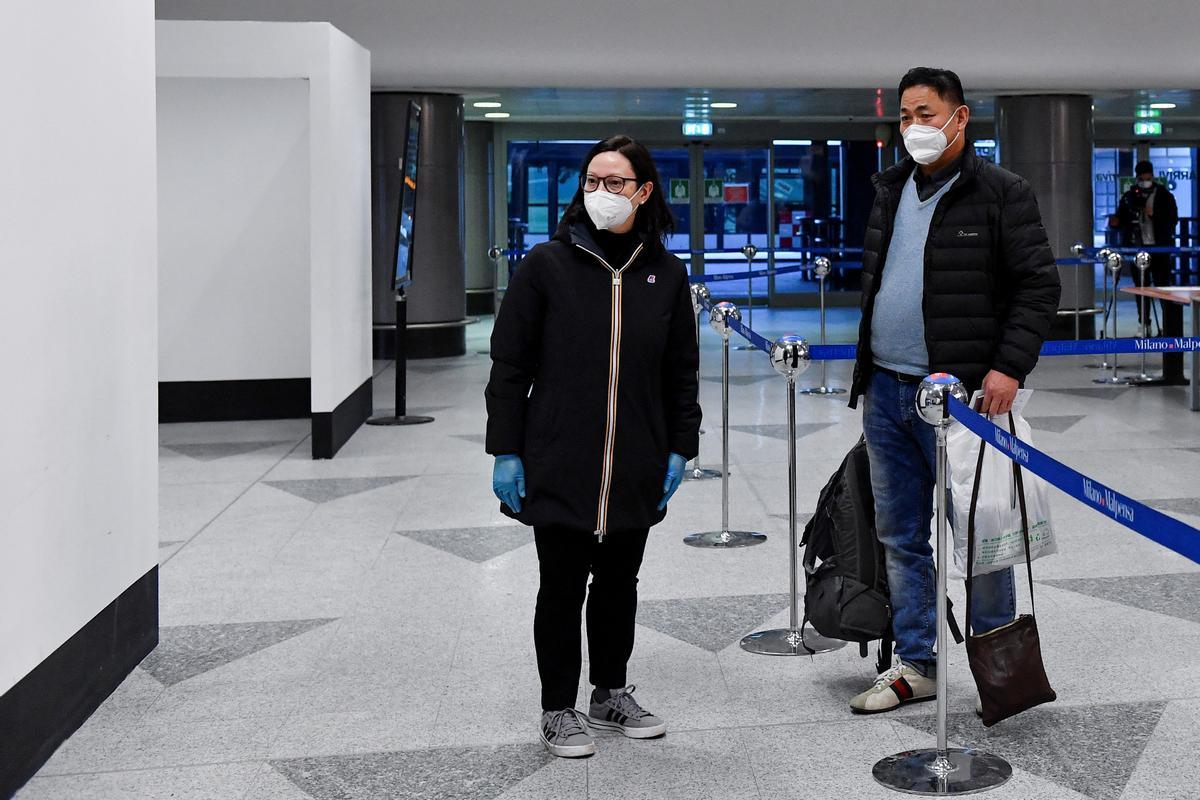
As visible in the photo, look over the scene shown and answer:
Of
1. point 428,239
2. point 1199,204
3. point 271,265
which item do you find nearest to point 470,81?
point 428,239

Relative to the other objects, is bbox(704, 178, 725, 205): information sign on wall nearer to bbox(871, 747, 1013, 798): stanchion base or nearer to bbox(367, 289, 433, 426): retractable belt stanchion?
bbox(367, 289, 433, 426): retractable belt stanchion

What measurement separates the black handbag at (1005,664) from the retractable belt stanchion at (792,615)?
2.96ft

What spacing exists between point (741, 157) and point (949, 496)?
19.7 m

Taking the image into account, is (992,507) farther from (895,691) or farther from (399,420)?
(399,420)

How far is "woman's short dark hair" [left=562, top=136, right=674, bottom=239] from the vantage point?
364 cm

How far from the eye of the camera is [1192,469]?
7.86 meters

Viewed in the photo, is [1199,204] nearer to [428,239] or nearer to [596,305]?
[428,239]

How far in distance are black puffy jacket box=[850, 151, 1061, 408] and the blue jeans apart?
7.8 inches

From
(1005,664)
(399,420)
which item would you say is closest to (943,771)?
(1005,664)

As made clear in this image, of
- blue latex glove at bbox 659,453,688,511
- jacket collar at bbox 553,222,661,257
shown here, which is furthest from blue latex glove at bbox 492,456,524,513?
jacket collar at bbox 553,222,661,257

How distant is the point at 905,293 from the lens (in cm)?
386

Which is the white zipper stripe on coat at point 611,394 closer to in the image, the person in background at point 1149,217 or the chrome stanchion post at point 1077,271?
the chrome stanchion post at point 1077,271

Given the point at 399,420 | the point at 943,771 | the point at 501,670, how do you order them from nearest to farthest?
1. the point at 943,771
2. the point at 501,670
3. the point at 399,420

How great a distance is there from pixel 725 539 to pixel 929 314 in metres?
2.60
